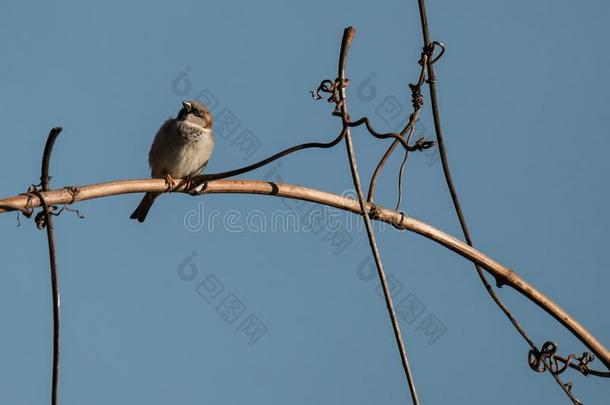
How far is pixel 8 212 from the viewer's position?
196 cm

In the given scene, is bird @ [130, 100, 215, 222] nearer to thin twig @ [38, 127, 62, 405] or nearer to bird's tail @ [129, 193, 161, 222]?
bird's tail @ [129, 193, 161, 222]

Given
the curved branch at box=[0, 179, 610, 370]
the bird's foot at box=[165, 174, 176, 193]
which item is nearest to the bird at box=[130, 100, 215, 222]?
the bird's foot at box=[165, 174, 176, 193]

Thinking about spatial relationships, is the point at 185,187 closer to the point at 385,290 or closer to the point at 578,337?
the point at 385,290

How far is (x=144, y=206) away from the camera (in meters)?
4.88

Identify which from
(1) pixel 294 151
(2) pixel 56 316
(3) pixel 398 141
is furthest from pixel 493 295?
(2) pixel 56 316

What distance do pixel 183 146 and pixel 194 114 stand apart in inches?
9.9

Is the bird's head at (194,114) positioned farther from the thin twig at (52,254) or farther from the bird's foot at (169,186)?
the thin twig at (52,254)

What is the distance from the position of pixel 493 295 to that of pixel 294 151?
723 mm

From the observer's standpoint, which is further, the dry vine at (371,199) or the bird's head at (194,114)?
the bird's head at (194,114)

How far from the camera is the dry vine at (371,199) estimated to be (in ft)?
6.62

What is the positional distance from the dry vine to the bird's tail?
7.53 ft

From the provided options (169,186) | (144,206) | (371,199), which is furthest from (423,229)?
(144,206)

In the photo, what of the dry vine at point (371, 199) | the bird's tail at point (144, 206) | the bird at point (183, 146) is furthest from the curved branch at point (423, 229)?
the bird's tail at point (144, 206)

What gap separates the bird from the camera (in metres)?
4.63
